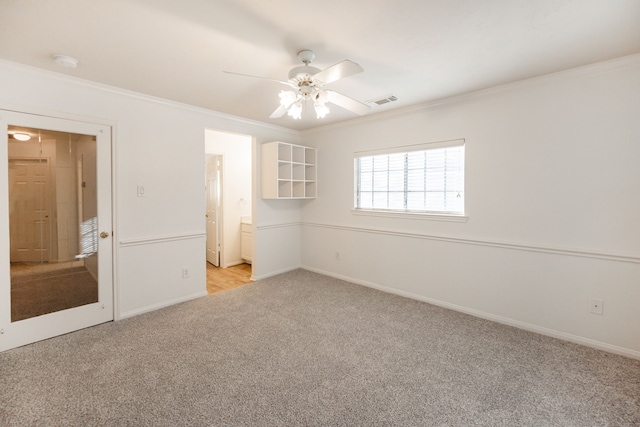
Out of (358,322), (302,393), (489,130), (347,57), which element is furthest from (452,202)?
(302,393)

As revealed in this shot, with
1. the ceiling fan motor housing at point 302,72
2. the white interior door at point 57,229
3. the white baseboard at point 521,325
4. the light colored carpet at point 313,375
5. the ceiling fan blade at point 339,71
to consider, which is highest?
the ceiling fan motor housing at point 302,72

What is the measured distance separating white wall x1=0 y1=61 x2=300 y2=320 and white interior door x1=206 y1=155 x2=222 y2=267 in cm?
154

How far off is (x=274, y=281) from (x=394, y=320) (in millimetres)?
2019

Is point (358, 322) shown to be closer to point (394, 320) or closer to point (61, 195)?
point (394, 320)

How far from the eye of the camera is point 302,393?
6.57 ft

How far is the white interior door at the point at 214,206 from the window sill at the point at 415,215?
8.60ft

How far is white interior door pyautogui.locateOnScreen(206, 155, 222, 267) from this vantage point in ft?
17.8

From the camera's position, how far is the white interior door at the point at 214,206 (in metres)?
5.42

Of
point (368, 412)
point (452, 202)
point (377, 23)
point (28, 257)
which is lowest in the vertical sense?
point (368, 412)

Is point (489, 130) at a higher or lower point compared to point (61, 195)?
higher

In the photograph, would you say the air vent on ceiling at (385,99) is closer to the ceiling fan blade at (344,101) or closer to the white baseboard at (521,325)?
the ceiling fan blade at (344,101)

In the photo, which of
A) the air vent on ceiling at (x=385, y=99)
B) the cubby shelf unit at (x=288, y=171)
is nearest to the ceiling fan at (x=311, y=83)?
the air vent on ceiling at (x=385, y=99)

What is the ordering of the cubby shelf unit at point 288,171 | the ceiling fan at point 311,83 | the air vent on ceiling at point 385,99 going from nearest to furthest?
the ceiling fan at point 311,83 → the air vent on ceiling at point 385,99 → the cubby shelf unit at point 288,171

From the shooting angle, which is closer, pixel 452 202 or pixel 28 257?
pixel 28 257
